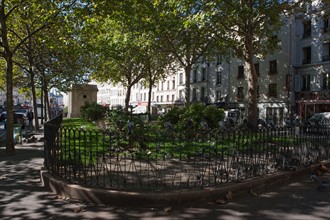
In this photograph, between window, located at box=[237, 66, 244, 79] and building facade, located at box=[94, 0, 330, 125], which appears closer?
building facade, located at box=[94, 0, 330, 125]

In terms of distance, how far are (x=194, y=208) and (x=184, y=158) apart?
2424 mm

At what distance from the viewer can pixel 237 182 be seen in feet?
17.7

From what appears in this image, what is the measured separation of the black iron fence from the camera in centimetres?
538

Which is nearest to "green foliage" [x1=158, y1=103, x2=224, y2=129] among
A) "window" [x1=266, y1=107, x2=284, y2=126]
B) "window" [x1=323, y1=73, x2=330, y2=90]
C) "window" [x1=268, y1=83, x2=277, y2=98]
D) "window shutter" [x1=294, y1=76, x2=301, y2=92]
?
"window" [x1=323, y1=73, x2=330, y2=90]

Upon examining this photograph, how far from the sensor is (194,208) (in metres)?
4.65

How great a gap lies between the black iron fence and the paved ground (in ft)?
1.48

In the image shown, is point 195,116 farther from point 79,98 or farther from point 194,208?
point 79,98

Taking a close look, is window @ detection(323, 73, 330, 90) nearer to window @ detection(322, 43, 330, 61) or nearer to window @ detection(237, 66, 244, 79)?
window @ detection(322, 43, 330, 61)

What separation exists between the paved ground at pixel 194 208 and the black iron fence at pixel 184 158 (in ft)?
1.48

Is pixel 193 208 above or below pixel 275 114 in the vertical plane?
below

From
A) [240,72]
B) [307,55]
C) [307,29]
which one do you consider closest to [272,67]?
[307,55]

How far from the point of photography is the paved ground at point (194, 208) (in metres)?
→ 4.38

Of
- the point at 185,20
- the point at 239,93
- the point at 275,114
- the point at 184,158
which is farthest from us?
the point at 239,93

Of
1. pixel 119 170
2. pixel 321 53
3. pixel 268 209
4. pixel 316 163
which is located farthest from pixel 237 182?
pixel 321 53
